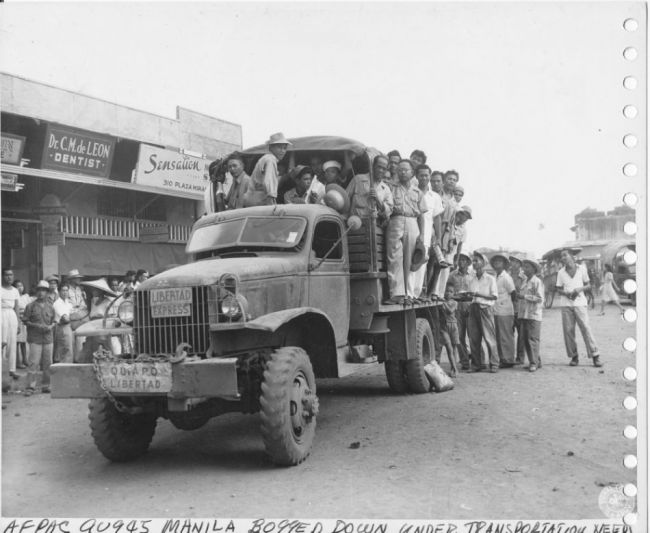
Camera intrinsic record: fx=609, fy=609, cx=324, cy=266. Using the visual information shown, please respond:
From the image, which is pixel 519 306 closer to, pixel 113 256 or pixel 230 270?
pixel 230 270

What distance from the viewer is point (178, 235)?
10414 mm

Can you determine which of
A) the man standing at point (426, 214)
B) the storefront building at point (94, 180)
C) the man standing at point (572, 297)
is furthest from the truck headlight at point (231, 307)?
the man standing at point (572, 297)

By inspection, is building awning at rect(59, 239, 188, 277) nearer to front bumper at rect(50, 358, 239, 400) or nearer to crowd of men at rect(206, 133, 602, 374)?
crowd of men at rect(206, 133, 602, 374)

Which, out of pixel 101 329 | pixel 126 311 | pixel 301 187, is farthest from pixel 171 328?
pixel 301 187

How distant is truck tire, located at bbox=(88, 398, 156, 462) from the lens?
5.05 metres

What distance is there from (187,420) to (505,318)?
208 inches

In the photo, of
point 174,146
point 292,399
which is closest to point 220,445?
point 292,399

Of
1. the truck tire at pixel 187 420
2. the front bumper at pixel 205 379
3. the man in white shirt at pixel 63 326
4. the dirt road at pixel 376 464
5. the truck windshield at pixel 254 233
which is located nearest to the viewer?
the dirt road at pixel 376 464

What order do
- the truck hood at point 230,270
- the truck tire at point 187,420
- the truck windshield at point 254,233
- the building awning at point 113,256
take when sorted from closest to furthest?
the truck hood at point 230,270
the truck tire at point 187,420
the truck windshield at point 254,233
the building awning at point 113,256

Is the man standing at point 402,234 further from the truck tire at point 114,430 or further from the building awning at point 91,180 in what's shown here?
the building awning at point 91,180

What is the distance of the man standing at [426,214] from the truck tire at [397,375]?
3.12 ft

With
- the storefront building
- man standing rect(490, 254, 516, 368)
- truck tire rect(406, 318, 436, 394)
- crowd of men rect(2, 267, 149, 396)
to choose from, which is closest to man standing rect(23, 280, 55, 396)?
crowd of men rect(2, 267, 149, 396)

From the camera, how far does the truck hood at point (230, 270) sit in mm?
4902

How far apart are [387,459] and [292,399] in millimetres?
954
